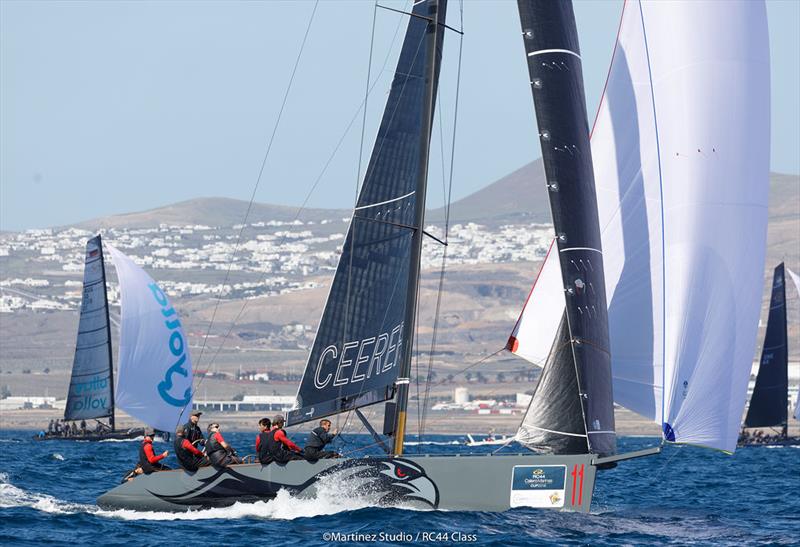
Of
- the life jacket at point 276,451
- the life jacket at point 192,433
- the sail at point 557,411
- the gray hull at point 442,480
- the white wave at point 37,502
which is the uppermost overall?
the sail at point 557,411

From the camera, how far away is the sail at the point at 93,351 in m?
50.1

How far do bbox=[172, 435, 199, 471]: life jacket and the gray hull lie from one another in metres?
0.56

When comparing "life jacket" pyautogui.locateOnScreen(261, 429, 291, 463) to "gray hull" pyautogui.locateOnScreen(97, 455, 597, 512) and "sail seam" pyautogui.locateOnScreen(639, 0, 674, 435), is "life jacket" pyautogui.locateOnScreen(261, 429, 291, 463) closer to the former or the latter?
"gray hull" pyautogui.locateOnScreen(97, 455, 597, 512)

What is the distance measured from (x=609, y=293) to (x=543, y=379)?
1.49 meters

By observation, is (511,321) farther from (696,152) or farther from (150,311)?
(696,152)

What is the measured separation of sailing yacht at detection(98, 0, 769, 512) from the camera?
18.8 metres

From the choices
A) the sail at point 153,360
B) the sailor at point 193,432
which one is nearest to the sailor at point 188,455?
the sailor at point 193,432

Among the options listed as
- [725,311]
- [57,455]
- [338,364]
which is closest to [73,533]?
[338,364]

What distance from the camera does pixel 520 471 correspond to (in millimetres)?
18766

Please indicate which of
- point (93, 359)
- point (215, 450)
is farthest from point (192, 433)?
point (93, 359)

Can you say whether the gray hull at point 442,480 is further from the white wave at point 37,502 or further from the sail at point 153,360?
the sail at point 153,360

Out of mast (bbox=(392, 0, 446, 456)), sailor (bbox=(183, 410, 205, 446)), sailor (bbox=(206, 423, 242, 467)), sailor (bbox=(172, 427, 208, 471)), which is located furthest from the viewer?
sailor (bbox=(183, 410, 205, 446))

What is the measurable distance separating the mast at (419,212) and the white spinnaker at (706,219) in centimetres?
300

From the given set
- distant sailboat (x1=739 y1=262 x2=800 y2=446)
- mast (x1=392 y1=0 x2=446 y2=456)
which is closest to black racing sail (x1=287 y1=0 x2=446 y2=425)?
mast (x1=392 y1=0 x2=446 y2=456)
